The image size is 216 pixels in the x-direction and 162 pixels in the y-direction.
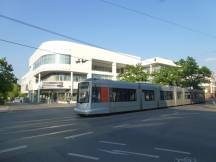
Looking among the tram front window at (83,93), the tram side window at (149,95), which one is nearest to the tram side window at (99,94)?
the tram front window at (83,93)

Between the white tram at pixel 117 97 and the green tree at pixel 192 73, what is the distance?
3090cm

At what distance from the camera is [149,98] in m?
31.3

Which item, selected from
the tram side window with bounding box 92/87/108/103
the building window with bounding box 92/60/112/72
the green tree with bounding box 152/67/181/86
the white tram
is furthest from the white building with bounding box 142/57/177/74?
the tram side window with bounding box 92/87/108/103

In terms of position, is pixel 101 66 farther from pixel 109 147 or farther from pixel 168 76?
pixel 109 147

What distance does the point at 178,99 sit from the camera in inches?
1651

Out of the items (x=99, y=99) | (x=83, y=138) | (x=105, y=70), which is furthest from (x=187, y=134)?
(x=105, y=70)

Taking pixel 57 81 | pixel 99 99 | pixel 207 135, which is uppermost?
pixel 57 81

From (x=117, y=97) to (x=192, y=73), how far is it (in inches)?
1835

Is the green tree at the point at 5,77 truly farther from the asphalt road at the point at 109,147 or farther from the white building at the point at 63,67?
the asphalt road at the point at 109,147

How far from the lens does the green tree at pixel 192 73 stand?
218ft

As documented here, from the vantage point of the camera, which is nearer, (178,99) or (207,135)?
(207,135)

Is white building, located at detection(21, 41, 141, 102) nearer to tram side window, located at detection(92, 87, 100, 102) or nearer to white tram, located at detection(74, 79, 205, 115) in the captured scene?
white tram, located at detection(74, 79, 205, 115)

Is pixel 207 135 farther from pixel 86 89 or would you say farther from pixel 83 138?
pixel 86 89

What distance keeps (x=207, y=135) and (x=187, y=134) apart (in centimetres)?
88
